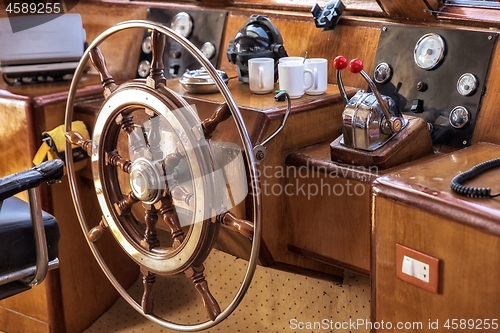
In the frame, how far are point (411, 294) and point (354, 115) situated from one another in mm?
466

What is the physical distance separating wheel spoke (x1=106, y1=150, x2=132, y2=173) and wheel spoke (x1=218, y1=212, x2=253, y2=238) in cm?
31

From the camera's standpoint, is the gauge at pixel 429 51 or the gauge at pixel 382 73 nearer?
the gauge at pixel 429 51

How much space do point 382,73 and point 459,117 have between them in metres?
0.28

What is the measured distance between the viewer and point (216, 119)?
1.45 m

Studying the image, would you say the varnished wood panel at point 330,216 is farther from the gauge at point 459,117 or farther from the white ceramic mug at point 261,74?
the gauge at point 459,117

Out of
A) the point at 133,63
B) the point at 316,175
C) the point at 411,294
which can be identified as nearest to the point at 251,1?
the point at 133,63

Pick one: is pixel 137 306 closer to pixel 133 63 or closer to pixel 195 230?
pixel 195 230

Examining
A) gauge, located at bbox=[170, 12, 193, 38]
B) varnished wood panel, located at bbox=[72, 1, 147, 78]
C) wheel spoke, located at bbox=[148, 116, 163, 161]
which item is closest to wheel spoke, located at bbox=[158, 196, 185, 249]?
wheel spoke, located at bbox=[148, 116, 163, 161]

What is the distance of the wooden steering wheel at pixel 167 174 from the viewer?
1.45 meters

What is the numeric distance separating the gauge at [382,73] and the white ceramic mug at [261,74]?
329mm

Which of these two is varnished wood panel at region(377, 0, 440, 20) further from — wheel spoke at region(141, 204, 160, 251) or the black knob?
wheel spoke at region(141, 204, 160, 251)

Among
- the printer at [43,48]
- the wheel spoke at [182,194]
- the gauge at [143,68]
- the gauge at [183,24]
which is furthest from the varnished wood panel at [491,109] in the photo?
the printer at [43,48]

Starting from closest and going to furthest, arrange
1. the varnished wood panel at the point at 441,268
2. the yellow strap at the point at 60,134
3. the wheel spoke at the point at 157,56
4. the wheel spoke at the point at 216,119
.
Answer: the varnished wood panel at the point at 441,268 → the wheel spoke at the point at 216,119 → the wheel spoke at the point at 157,56 → the yellow strap at the point at 60,134

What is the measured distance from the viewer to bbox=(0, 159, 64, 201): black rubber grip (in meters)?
1.50
